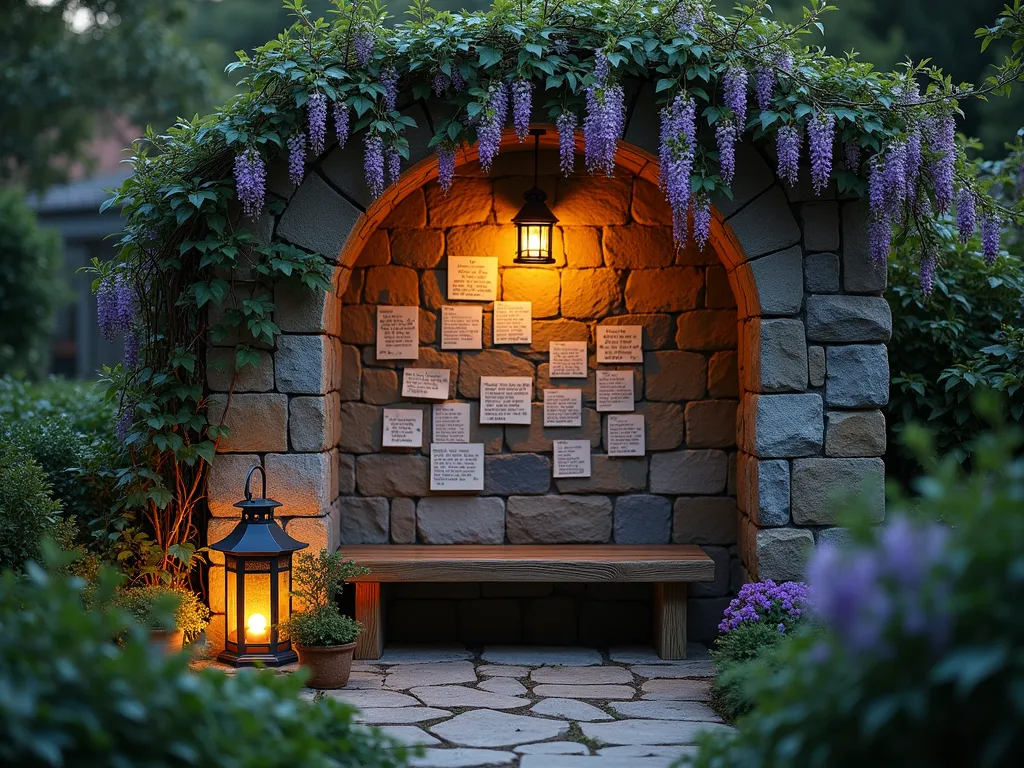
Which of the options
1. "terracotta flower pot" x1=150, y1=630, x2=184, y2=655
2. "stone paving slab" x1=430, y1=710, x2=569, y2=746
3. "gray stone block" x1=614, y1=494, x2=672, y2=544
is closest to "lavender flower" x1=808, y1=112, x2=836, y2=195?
"gray stone block" x1=614, y1=494, x2=672, y2=544

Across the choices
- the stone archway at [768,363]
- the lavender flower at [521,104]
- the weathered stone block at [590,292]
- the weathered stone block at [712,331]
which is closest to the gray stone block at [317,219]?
the stone archway at [768,363]

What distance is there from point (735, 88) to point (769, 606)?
6.66 ft

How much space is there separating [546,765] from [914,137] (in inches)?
111

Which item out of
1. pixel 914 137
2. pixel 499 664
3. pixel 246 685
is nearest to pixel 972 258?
pixel 914 137

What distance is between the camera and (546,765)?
315 centimetres

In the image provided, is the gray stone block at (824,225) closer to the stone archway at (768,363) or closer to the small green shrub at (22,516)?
the stone archway at (768,363)

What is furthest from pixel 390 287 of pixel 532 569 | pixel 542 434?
pixel 532 569

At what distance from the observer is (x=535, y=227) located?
4.94 m

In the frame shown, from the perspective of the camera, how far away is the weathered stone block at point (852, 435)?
4441 millimetres

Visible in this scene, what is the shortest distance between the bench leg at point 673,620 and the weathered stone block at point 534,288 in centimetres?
143

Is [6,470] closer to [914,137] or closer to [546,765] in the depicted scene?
[546,765]

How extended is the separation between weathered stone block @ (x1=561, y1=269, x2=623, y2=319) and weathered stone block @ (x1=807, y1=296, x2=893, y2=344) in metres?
1.03

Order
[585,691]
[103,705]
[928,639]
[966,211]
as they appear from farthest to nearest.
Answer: [966,211], [585,691], [103,705], [928,639]

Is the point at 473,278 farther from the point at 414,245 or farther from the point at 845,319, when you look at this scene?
the point at 845,319
